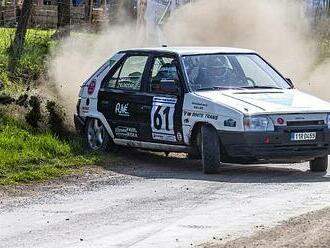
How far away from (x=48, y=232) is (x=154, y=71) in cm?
525

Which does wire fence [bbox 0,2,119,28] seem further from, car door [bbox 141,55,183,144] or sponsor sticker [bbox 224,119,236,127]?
sponsor sticker [bbox 224,119,236,127]

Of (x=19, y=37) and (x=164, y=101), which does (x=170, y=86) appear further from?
(x=19, y=37)

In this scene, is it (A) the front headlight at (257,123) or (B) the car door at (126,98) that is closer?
(A) the front headlight at (257,123)

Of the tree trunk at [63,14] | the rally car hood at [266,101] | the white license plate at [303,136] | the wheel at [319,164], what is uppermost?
the tree trunk at [63,14]

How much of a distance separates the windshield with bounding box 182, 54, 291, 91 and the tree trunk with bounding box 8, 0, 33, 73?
6.53m

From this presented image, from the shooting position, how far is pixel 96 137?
1482 centimetres

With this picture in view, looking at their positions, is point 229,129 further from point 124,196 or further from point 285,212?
point 285,212

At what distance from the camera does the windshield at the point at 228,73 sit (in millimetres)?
13523

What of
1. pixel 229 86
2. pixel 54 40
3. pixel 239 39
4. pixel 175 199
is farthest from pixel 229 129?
pixel 239 39

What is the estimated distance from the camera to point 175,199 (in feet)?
35.6

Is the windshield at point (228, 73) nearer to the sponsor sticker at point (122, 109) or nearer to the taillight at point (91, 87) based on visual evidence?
the sponsor sticker at point (122, 109)

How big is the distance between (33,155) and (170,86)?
2114mm

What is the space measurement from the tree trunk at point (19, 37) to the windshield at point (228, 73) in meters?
6.53

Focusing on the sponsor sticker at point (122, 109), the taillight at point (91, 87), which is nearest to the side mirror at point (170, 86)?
the sponsor sticker at point (122, 109)
